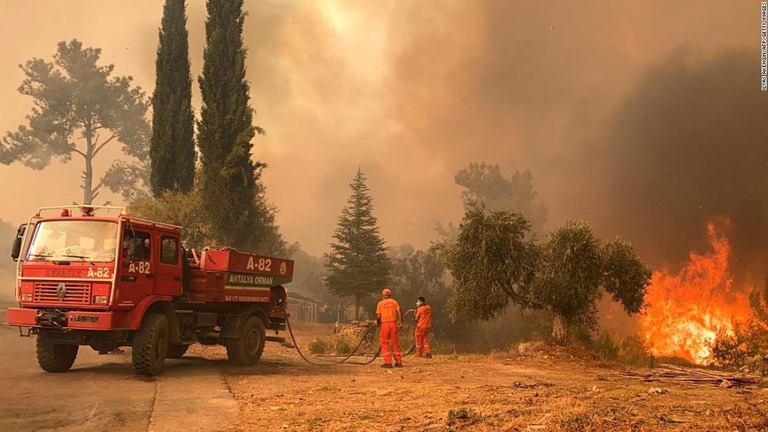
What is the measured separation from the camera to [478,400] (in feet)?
30.6

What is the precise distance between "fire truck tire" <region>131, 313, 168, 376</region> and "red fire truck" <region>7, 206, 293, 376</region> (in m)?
0.02

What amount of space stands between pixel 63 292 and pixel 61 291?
0.05m

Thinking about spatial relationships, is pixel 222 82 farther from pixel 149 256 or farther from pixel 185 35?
pixel 149 256

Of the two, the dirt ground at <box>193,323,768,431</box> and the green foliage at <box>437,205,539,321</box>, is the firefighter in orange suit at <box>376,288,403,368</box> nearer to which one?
the dirt ground at <box>193,323,768,431</box>

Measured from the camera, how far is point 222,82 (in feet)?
101

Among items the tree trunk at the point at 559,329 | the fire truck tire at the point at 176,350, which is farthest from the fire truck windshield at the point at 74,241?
the tree trunk at the point at 559,329

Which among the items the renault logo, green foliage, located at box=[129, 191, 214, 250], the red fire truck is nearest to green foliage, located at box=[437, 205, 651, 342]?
the red fire truck

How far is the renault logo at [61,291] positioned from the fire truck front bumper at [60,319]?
0.87ft

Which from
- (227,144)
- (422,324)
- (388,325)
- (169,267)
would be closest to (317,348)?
(422,324)

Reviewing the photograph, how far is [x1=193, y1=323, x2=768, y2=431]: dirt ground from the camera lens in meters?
7.30

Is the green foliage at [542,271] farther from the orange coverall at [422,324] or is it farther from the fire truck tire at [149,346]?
the fire truck tire at [149,346]

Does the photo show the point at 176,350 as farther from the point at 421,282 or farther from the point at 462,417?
the point at 421,282

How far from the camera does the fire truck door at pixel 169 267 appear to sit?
12.2 m

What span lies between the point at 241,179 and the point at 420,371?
1918 cm
